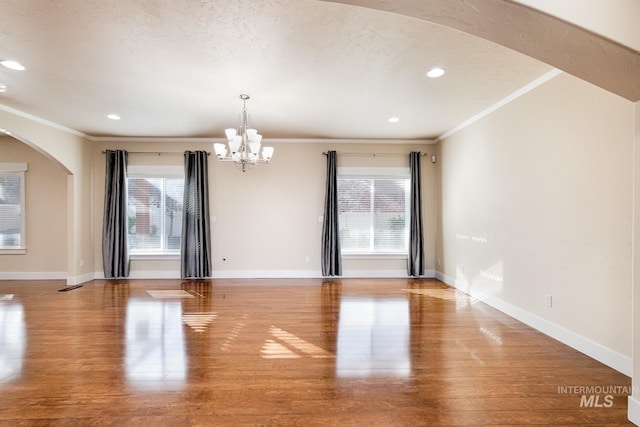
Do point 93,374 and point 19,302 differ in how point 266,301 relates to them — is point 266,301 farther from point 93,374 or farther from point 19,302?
point 19,302

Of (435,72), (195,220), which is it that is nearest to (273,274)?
(195,220)

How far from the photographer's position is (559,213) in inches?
126

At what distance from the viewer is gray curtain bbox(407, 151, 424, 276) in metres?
6.23

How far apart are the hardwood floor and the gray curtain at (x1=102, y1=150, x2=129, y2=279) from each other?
157 cm

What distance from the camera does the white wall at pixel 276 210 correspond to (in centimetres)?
627

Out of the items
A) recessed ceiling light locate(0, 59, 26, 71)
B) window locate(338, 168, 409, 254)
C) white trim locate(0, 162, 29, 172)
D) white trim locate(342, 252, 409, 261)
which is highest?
recessed ceiling light locate(0, 59, 26, 71)

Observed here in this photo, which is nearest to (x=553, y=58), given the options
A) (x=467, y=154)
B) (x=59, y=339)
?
(x=467, y=154)

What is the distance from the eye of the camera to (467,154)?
16.7 ft

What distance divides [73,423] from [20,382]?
94 centimetres

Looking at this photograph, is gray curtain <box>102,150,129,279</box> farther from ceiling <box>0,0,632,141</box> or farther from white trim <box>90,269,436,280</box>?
ceiling <box>0,0,632,141</box>

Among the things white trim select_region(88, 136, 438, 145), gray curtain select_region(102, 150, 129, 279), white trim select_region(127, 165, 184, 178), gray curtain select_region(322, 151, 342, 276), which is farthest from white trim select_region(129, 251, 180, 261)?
gray curtain select_region(322, 151, 342, 276)

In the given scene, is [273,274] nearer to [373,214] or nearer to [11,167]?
[373,214]

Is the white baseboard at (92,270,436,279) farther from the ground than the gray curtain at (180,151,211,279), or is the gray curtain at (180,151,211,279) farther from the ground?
the gray curtain at (180,151,211,279)

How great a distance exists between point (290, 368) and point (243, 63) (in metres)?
2.94
